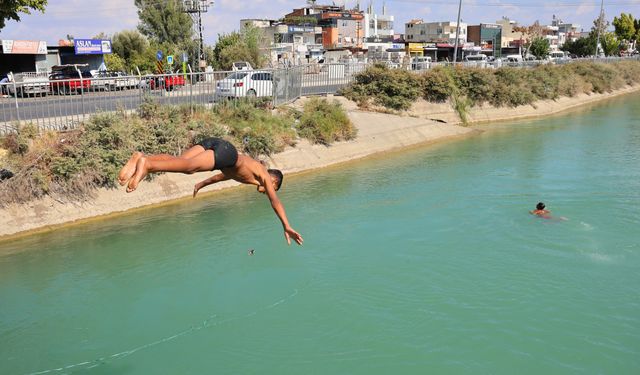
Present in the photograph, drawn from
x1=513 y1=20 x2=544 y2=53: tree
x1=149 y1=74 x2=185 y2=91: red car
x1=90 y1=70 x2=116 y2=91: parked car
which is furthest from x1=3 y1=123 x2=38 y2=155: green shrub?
x1=513 y1=20 x2=544 y2=53: tree

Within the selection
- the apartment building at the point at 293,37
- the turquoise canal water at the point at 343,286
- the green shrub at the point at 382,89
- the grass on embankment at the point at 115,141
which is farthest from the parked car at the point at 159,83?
the apartment building at the point at 293,37

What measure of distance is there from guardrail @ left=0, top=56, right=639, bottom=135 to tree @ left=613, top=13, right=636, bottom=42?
88.9m

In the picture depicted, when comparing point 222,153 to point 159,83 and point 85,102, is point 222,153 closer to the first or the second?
point 159,83

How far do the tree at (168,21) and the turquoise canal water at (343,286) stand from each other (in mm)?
54059

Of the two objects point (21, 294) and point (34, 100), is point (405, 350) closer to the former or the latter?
point (21, 294)

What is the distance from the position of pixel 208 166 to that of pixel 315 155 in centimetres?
1925

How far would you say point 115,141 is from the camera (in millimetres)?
20344

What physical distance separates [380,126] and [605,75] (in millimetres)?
43101

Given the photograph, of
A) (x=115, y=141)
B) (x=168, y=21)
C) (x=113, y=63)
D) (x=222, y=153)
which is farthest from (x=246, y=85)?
(x=168, y=21)

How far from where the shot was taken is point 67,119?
67.8ft

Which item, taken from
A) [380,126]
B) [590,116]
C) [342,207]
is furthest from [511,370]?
[590,116]

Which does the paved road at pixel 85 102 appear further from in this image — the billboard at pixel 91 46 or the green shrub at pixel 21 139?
the billboard at pixel 91 46

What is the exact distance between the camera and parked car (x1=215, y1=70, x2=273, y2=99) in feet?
88.9

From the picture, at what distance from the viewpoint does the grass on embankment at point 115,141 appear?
1834 cm
